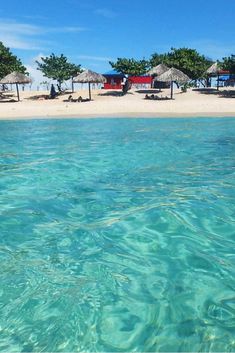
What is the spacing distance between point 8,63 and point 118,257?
143 feet

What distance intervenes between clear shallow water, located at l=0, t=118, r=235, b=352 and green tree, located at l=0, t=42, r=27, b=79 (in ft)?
113

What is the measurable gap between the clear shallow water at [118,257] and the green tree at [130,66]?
30.3 metres

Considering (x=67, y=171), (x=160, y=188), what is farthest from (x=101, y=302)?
(x=67, y=171)

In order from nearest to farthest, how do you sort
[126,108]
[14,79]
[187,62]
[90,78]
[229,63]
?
[126,108] < [229,63] < [90,78] < [14,79] < [187,62]

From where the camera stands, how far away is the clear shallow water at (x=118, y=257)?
3.22 meters

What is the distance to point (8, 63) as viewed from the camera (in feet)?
143

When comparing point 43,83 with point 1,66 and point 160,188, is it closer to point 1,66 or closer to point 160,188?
point 1,66

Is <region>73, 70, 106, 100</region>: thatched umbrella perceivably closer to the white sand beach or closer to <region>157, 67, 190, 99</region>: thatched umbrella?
the white sand beach

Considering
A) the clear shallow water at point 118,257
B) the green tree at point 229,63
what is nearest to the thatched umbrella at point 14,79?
the green tree at point 229,63

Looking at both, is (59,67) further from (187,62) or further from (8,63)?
(187,62)

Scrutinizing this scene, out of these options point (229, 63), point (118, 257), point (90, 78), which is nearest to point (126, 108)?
point (90, 78)

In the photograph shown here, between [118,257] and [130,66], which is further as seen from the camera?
[130,66]

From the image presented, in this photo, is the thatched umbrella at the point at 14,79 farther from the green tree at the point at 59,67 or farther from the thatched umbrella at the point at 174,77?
the thatched umbrella at the point at 174,77

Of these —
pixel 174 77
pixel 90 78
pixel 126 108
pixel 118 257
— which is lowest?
pixel 118 257
